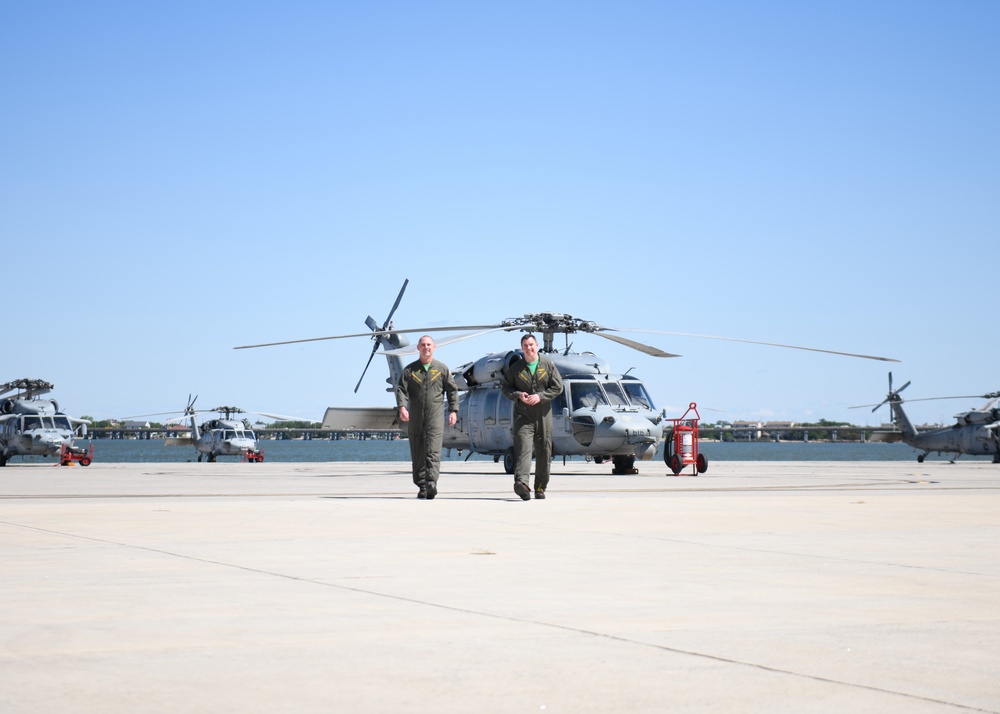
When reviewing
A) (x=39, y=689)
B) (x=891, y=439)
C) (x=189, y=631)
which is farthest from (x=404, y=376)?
(x=891, y=439)

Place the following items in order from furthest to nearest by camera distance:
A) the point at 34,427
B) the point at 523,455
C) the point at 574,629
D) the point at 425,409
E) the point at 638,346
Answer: the point at 34,427 < the point at 638,346 < the point at 523,455 < the point at 425,409 < the point at 574,629

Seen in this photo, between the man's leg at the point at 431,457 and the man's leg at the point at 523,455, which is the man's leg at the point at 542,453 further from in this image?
the man's leg at the point at 431,457

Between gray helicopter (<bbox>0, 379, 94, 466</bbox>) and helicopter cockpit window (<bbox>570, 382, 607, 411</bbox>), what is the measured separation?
2095 centimetres

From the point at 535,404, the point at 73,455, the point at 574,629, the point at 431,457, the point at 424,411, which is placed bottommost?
the point at 574,629

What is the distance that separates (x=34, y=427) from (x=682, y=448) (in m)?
25.9

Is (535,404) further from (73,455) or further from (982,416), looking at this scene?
(982,416)

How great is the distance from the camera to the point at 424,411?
45.1 feet

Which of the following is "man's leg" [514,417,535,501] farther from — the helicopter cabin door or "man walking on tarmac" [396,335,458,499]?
the helicopter cabin door

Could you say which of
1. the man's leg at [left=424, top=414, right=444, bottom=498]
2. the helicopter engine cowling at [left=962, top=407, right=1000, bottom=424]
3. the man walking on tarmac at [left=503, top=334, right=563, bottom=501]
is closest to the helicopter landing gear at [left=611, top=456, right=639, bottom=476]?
the man walking on tarmac at [left=503, top=334, right=563, bottom=501]

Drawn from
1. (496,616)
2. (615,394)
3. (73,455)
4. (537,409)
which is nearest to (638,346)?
(615,394)

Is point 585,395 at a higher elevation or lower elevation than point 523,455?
higher

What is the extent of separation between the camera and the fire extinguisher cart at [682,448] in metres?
28.3

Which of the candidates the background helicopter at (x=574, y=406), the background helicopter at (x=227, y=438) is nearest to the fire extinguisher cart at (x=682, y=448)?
the background helicopter at (x=574, y=406)

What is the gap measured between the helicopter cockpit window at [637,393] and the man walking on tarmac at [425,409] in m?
14.7
